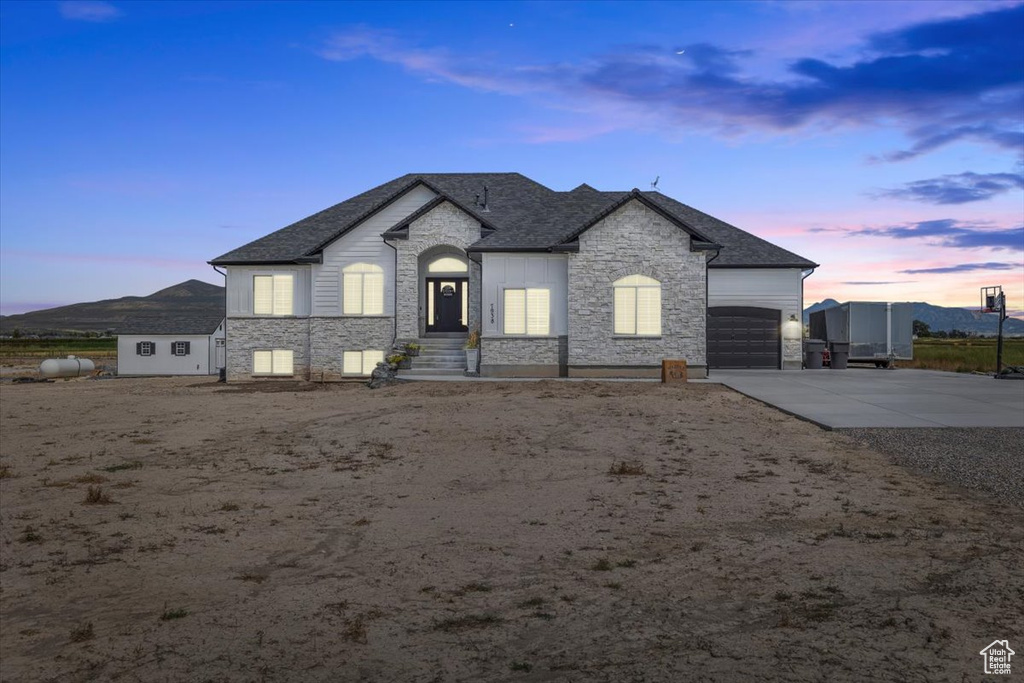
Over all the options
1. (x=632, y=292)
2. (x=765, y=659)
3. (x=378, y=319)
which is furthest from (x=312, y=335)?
(x=765, y=659)

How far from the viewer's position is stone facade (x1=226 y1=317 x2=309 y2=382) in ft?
97.2

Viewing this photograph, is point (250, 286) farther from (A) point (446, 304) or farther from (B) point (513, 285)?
(B) point (513, 285)

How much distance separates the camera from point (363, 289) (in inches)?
1129

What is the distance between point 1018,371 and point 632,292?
1330 centimetres

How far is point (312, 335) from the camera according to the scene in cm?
2886

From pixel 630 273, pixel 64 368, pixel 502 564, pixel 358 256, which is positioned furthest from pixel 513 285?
pixel 64 368

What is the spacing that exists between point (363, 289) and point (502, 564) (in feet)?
77.2

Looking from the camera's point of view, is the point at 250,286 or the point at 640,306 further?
the point at 250,286

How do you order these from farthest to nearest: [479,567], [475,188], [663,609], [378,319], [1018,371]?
[475,188]
[378,319]
[1018,371]
[479,567]
[663,609]

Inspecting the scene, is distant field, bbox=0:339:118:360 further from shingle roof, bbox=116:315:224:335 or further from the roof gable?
the roof gable

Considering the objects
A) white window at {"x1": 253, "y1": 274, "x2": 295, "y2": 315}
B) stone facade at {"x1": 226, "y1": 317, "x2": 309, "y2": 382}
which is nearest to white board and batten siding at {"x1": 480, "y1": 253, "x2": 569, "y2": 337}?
stone facade at {"x1": 226, "y1": 317, "x2": 309, "y2": 382}

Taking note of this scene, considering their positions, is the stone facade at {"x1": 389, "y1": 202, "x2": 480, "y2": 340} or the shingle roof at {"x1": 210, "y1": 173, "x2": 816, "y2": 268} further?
the stone facade at {"x1": 389, "y1": 202, "x2": 480, "y2": 340}

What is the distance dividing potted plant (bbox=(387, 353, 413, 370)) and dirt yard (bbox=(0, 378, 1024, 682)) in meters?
14.1

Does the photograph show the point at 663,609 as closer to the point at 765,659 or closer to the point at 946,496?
the point at 765,659
